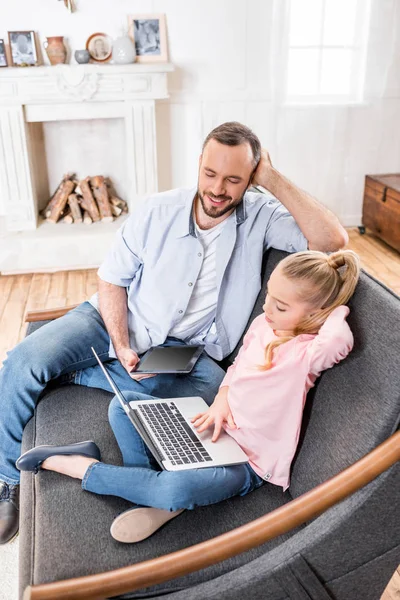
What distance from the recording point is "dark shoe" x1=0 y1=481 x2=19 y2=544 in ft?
5.67

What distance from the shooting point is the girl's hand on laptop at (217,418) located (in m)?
1.50

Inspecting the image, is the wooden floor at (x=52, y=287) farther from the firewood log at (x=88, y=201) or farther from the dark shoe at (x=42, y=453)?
the dark shoe at (x=42, y=453)

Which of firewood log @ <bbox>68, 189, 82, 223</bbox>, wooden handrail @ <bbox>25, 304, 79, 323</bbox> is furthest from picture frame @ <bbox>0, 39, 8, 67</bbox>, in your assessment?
wooden handrail @ <bbox>25, 304, 79, 323</bbox>

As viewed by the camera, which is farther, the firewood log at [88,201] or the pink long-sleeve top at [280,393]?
the firewood log at [88,201]

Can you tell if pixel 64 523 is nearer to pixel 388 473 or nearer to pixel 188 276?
pixel 388 473

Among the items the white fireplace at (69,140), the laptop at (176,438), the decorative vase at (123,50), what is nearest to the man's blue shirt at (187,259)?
the laptop at (176,438)

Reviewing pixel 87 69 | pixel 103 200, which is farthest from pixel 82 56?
pixel 103 200

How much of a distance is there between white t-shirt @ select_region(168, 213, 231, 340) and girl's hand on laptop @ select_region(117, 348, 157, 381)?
171mm

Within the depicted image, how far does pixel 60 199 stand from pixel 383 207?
2423 millimetres

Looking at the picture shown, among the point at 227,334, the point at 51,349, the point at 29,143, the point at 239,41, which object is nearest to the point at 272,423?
the point at 227,334

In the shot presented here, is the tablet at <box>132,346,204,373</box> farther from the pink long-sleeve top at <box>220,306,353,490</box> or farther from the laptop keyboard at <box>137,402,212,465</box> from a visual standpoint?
the pink long-sleeve top at <box>220,306,353,490</box>

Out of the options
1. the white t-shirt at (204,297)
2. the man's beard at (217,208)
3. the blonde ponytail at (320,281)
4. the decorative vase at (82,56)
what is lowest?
the white t-shirt at (204,297)

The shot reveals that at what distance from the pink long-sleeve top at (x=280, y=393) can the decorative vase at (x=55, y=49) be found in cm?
309

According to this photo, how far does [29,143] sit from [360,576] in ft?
11.7
